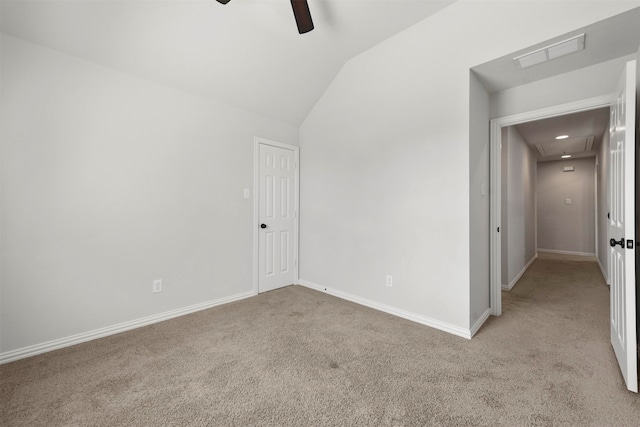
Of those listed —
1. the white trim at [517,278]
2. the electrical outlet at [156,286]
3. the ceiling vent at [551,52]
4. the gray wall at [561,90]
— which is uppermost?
the ceiling vent at [551,52]

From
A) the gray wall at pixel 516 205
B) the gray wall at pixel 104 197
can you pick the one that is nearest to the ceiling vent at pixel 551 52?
the gray wall at pixel 516 205

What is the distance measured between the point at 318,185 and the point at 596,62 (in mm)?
2863

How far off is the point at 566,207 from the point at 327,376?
7.46 m

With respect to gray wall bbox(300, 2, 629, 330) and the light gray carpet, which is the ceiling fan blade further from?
the light gray carpet

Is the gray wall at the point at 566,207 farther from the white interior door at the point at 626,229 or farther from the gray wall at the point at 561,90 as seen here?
the white interior door at the point at 626,229

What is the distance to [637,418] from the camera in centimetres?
143

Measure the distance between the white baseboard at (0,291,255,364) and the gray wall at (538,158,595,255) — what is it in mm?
7478

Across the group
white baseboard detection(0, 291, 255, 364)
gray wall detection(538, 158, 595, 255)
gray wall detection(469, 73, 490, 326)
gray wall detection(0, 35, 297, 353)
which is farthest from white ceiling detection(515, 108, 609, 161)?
white baseboard detection(0, 291, 255, 364)

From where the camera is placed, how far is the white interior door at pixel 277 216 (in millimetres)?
3580

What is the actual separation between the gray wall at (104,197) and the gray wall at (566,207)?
7.31 meters

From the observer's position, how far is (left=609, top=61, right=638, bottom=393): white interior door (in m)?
1.61

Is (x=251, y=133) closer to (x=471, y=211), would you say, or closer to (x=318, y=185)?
(x=318, y=185)

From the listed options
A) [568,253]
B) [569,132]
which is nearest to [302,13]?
[569,132]

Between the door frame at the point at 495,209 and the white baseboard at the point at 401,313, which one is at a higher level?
the door frame at the point at 495,209
